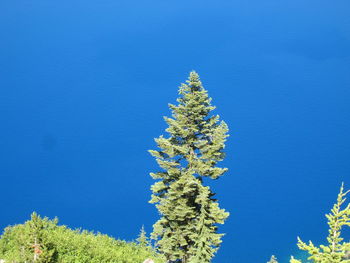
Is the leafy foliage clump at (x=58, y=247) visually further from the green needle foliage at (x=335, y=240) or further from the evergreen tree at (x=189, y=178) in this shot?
the green needle foliage at (x=335, y=240)

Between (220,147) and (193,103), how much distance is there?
8.02 feet

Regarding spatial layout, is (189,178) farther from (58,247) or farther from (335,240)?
(335,240)

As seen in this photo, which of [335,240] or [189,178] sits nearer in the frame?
[335,240]

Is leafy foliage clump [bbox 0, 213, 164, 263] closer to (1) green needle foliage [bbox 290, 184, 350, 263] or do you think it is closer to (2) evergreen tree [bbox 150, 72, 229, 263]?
(2) evergreen tree [bbox 150, 72, 229, 263]

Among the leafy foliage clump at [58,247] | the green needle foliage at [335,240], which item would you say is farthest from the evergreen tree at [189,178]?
the green needle foliage at [335,240]

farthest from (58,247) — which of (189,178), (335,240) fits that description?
(335,240)

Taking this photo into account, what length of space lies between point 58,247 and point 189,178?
7006 mm

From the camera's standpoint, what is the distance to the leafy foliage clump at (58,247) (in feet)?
56.2

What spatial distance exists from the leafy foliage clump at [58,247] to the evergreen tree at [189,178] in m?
2.75

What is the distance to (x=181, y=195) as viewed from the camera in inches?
797

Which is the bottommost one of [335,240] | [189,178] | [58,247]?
[335,240]

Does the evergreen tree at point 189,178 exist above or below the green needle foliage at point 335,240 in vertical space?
above

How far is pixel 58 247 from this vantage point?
2009 cm

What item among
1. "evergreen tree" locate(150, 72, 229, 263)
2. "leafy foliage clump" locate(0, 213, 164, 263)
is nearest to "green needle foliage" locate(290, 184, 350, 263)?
"evergreen tree" locate(150, 72, 229, 263)
